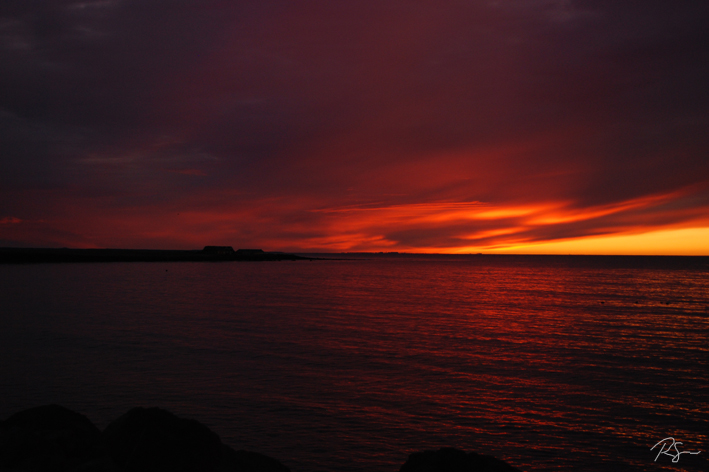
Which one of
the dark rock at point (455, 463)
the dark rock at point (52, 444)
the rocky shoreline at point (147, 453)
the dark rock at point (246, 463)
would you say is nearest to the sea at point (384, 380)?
the dark rock at point (246, 463)

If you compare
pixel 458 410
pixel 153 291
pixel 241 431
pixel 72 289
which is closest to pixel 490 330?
pixel 458 410

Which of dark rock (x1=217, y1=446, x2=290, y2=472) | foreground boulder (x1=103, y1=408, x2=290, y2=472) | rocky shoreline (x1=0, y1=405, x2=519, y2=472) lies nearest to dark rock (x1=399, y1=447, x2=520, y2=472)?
rocky shoreline (x1=0, y1=405, x2=519, y2=472)

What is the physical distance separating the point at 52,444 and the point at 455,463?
7325 millimetres

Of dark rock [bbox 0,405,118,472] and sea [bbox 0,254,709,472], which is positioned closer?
dark rock [bbox 0,405,118,472]

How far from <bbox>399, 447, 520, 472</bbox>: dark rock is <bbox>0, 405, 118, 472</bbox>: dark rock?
17.4ft

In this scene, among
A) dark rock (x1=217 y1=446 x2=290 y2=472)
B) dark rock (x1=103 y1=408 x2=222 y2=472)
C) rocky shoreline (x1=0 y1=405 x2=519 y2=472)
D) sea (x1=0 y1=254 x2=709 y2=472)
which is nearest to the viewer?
rocky shoreline (x1=0 y1=405 x2=519 y2=472)

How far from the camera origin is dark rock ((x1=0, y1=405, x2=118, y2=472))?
25.9 feet

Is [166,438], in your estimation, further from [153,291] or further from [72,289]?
[72,289]

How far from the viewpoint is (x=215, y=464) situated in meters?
8.30

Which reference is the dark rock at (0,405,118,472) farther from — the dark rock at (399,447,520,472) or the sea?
the dark rock at (399,447,520,472)
